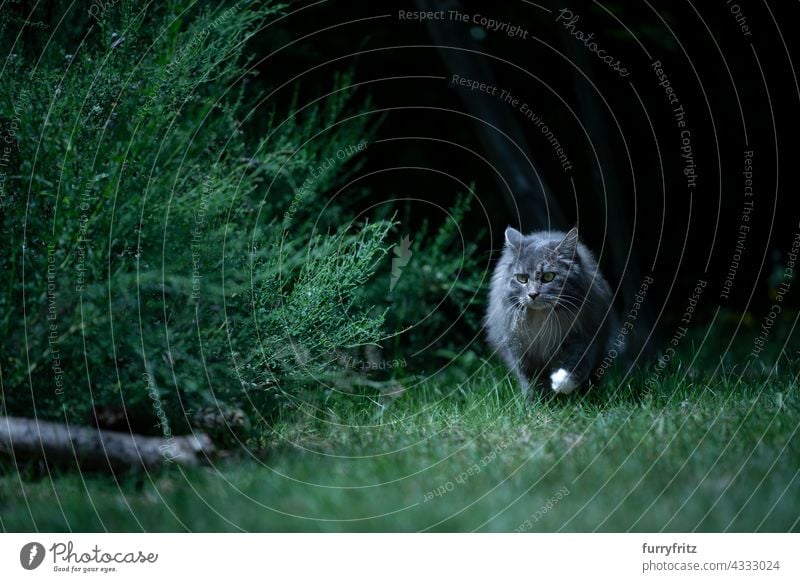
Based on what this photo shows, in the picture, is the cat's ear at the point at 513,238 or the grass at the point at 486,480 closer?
the grass at the point at 486,480

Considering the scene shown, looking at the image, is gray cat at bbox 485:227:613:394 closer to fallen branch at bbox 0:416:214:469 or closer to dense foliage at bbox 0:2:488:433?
dense foliage at bbox 0:2:488:433

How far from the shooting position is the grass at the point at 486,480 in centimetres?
294

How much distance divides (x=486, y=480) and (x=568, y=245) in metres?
1.51

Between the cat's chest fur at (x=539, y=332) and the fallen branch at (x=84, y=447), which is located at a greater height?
the cat's chest fur at (x=539, y=332)

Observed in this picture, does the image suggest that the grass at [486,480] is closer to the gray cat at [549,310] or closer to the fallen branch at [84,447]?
the fallen branch at [84,447]

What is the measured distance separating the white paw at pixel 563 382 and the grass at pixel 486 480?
19cm

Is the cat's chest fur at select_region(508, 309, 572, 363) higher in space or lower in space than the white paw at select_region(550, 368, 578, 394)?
higher

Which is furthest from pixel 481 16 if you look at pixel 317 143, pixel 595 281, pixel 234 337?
pixel 234 337

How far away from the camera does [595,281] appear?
4.46 metres

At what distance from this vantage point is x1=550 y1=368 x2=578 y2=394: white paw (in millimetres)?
4027

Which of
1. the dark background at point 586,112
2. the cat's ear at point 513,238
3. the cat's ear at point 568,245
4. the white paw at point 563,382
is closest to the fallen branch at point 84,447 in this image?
the white paw at point 563,382

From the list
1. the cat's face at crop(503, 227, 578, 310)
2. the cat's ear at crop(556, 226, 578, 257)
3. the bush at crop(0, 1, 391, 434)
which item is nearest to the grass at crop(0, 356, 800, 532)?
the bush at crop(0, 1, 391, 434)

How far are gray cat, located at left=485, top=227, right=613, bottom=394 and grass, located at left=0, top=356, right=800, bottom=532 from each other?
17.0 inches

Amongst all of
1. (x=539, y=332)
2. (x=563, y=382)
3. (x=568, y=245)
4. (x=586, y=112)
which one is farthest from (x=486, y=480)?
(x=586, y=112)
